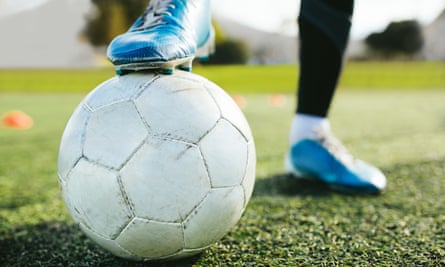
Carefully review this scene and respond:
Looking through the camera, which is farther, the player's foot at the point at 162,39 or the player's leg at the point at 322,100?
the player's leg at the point at 322,100

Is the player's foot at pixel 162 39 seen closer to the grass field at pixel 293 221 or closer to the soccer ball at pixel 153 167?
the soccer ball at pixel 153 167

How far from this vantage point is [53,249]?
149 cm

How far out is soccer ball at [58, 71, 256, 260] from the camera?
117cm

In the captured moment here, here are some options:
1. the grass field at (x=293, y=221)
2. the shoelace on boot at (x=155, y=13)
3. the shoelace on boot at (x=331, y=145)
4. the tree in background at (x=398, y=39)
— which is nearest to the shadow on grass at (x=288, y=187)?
the grass field at (x=293, y=221)

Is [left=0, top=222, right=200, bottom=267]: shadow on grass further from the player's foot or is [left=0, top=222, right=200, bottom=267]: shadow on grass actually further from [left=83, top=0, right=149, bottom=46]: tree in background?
[left=83, top=0, right=149, bottom=46]: tree in background

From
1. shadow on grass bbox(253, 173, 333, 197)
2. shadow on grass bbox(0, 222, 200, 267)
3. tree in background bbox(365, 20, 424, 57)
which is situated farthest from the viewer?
tree in background bbox(365, 20, 424, 57)

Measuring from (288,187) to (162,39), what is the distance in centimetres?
125

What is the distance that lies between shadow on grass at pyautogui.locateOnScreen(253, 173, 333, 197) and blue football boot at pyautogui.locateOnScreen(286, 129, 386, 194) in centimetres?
5

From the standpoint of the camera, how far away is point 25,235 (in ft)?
5.38

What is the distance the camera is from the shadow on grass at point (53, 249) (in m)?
1.38

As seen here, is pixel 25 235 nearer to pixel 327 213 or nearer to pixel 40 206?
pixel 40 206

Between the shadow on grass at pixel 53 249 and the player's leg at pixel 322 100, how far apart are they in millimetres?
1052

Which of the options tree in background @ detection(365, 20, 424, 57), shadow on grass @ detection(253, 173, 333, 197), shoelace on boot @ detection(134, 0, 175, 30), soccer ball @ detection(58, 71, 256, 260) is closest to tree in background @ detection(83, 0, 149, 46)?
tree in background @ detection(365, 20, 424, 57)

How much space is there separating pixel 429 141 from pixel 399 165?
1047 mm
